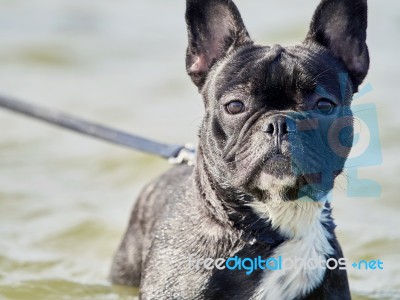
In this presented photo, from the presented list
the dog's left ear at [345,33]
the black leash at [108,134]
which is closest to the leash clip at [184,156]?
the black leash at [108,134]

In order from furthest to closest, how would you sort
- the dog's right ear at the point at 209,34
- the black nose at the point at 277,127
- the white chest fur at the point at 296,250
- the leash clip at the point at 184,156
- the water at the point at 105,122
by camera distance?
the water at the point at 105,122 < the leash clip at the point at 184,156 < the dog's right ear at the point at 209,34 < the white chest fur at the point at 296,250 < the black nose at the point at 277,127

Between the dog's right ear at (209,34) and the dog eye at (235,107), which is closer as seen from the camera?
the dog eye at (235,107)

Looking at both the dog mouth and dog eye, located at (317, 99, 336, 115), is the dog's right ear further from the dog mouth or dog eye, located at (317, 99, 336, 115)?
the dog mouth

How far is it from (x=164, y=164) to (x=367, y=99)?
2.30 m

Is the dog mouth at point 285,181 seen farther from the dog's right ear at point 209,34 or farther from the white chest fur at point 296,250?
the dog's right ear at point 209,34

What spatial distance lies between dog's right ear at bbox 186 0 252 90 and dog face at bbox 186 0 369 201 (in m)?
0.07

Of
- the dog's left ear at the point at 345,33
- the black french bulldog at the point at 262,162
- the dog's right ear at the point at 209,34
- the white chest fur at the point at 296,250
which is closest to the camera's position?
the black french bulldog at the point at 262,162

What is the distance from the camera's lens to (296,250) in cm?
522

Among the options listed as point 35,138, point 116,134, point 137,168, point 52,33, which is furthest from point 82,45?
point 116,134

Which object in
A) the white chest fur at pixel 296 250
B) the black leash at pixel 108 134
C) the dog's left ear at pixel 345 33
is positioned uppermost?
the black leash at pixel 108 134

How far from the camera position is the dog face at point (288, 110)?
4.86 m

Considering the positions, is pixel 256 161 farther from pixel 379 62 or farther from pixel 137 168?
pixel 379 62

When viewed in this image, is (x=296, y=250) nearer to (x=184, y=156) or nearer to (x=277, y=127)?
(x=277, y=127)

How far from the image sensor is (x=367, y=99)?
1047 centimetres
